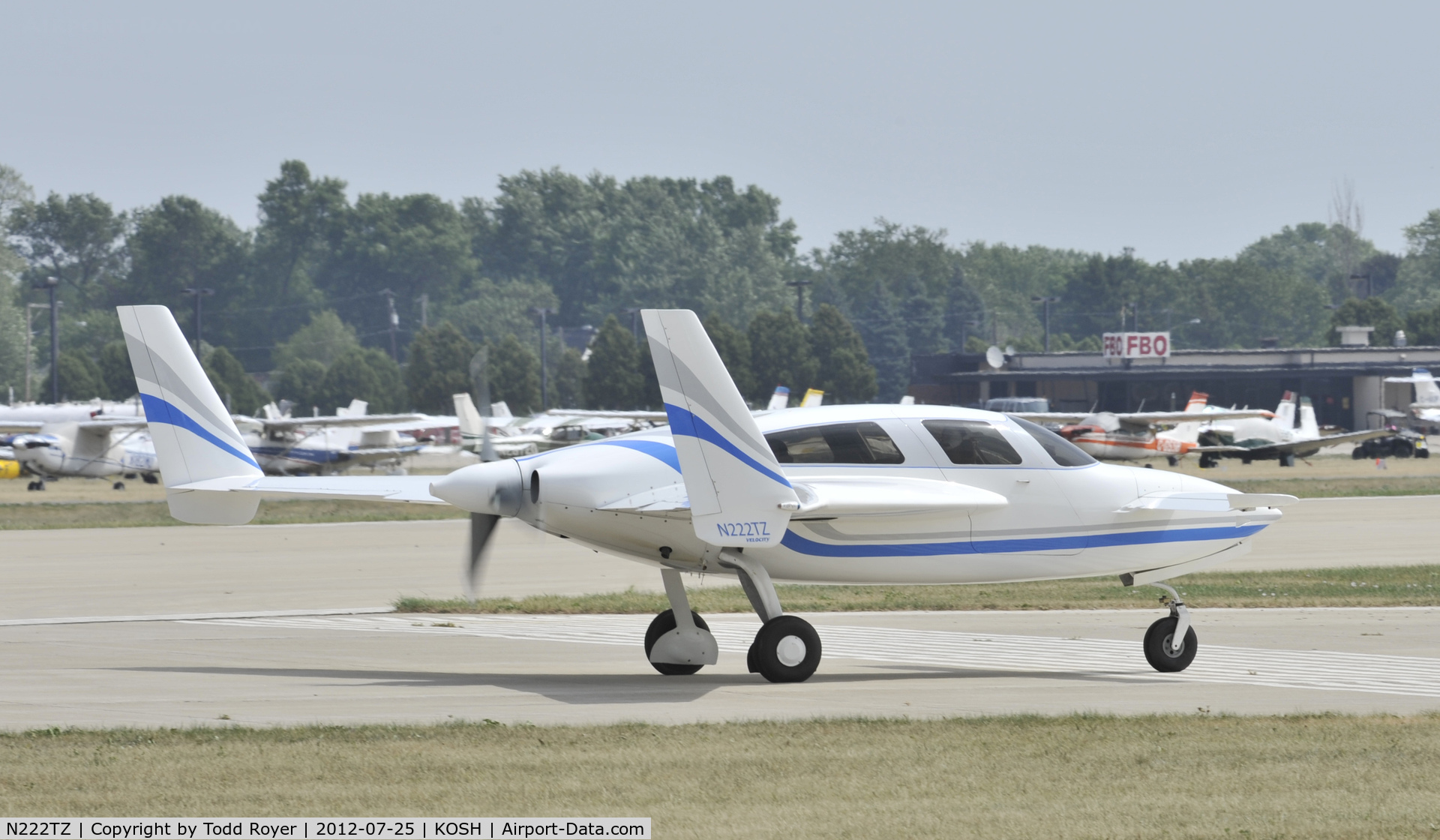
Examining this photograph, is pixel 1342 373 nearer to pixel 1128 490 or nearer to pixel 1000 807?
pixel 1128 490

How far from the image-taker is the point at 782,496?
1217 cm

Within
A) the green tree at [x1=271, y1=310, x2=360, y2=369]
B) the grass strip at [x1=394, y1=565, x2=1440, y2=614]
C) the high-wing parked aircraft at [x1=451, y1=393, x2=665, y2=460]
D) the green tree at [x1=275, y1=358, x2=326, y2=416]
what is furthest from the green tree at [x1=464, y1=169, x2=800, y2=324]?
the grass strip at [x1=394, y1=565, x2=1440, y2=614]

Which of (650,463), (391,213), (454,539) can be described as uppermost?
(391,213)

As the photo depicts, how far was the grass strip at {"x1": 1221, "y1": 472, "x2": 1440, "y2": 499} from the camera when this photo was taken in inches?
1818

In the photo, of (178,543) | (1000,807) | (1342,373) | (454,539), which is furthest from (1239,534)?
(1342,373)

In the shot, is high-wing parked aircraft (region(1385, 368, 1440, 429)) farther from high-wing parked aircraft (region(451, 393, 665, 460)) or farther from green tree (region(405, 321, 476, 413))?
green tree (region(405, 321, 476, 413))

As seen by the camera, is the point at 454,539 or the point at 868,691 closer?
the point at 868,691

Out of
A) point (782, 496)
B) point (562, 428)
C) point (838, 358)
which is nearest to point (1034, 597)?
point (782, 496)

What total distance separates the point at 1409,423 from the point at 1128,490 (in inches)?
3434

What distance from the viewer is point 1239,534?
14.7m

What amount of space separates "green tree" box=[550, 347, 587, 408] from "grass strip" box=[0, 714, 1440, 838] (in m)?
106

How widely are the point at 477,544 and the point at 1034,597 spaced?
10019mm

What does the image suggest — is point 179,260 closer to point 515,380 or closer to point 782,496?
point 515,380
